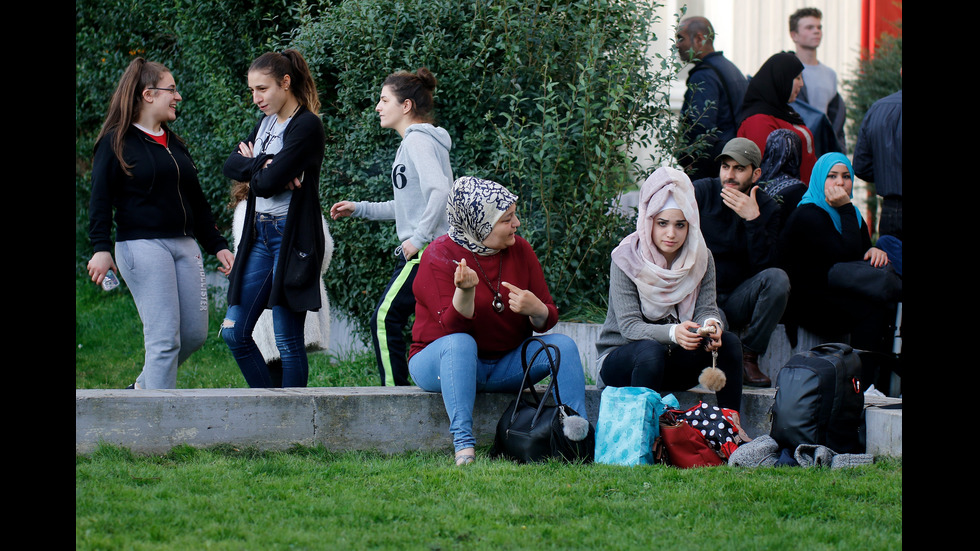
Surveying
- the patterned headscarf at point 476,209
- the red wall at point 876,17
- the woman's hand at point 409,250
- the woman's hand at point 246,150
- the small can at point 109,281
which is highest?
the red wall at point 876,17

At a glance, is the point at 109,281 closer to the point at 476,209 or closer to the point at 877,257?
the point at 476,209

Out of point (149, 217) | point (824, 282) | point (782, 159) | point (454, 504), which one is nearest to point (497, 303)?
point (454, 504)

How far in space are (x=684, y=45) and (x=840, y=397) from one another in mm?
4055

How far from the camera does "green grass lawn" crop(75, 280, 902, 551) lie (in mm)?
3650

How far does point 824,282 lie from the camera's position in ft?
20.8

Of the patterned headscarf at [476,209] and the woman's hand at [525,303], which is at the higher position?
the patterned headscarf at [476,209]

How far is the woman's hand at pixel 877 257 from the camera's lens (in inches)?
252

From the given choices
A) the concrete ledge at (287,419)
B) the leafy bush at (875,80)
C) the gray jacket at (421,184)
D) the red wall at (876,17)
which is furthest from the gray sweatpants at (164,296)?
the red wall at (876,17)

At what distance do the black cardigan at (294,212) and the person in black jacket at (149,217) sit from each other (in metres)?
0.27

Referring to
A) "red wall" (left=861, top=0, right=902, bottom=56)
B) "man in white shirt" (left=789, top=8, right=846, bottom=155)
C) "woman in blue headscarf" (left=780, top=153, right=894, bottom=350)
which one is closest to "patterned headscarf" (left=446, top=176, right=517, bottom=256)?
"woman in blue headscarf" (left=780, top=153, right=894, bottom=350)

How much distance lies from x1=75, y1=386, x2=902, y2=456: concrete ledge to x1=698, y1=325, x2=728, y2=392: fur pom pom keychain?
71cm

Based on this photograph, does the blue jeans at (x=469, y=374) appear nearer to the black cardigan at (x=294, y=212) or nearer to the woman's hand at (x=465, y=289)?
the woman's hand at (x=465, y=289)

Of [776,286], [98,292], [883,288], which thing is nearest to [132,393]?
[776,286]

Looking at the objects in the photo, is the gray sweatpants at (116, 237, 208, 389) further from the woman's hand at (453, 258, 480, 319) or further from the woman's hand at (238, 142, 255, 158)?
the woman's hand at (453, 258, 480, 319)
